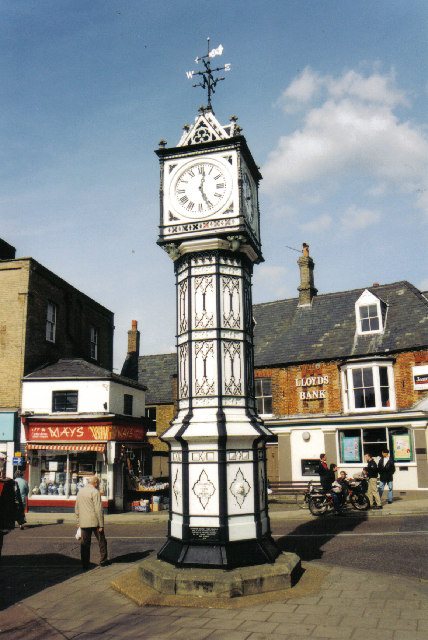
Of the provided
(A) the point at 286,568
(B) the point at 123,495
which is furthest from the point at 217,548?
(B) the point at 123,495

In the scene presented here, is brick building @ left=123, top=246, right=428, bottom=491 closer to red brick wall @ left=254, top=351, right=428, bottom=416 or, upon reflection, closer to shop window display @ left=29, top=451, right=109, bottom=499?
red brick wall @ left=254, top=351, right=428, bottom=416

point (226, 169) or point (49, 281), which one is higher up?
point (49, 281)

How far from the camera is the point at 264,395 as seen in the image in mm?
25984

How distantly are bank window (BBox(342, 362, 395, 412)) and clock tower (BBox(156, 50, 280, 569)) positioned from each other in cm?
1546

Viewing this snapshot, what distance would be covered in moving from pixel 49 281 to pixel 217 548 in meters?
18.3

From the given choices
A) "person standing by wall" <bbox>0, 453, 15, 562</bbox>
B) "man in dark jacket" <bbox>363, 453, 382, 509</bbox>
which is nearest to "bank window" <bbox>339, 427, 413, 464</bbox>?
"man in dark jacket" <bbox>363, 453, 382, 509</bbox>

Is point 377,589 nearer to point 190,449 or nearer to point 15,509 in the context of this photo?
point 190,449

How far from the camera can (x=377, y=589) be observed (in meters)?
7.43

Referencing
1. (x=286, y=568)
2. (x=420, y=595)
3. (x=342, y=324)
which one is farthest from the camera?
(x=342, y=324)

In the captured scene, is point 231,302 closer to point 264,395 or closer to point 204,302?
point 204,302

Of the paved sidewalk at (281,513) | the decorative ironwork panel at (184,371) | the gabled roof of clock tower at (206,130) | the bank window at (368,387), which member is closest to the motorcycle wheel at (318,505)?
the paved sidewalk at (281,513)

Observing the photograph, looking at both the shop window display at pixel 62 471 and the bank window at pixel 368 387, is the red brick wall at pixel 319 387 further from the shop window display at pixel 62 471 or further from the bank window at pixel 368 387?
the shop window display at pixel 62 471

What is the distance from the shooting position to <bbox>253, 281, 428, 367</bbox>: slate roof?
23797 millimetres

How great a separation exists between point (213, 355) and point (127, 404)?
50.7ft
